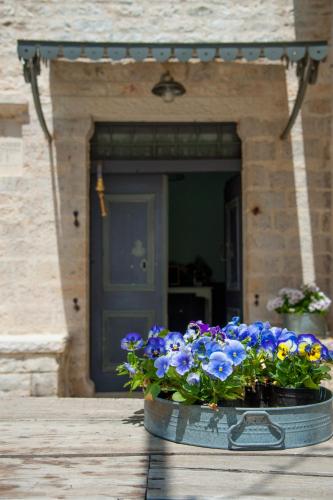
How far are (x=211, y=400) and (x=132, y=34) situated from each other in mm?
4776

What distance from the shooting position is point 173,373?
1.66m

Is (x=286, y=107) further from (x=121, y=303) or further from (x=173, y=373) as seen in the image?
(x=173, y=373)

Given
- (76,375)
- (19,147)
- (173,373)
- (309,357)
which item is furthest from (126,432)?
(19,147)

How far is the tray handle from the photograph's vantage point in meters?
1.51

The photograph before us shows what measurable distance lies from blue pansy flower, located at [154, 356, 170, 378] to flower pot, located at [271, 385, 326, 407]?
1.03ft

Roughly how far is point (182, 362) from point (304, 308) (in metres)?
3.86

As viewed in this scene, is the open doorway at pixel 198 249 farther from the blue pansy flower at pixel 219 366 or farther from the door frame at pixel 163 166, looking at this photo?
the blue pansy flower at pixel 219 366

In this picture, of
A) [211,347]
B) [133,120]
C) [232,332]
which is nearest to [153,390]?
[211,347]

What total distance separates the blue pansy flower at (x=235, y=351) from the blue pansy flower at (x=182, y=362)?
0.10m

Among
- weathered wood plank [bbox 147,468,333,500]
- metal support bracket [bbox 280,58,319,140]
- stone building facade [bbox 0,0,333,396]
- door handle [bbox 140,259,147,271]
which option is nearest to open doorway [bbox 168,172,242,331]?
stone building facade [bbox 0,0,333,396]

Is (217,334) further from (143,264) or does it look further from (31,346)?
(143,264)

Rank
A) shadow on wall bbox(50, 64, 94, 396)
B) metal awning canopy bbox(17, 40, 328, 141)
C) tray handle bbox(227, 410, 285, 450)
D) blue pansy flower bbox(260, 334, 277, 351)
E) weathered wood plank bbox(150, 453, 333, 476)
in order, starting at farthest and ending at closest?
shadow on wall bbox(50, 64, 94, 396)
metal awning canopy bbox(17, 40, 328, 141)
blue pansy flower bbox(260, 334, 277, 351)
tray handle bbox(227, 410, 285, 450)
weathered wood plank bbox(150, 453, 333, 476)

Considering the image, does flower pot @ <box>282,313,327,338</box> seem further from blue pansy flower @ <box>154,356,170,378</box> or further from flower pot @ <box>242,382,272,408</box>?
blue pansy flower @ <box>154,356,170,378</box>

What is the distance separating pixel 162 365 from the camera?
1.65 m
